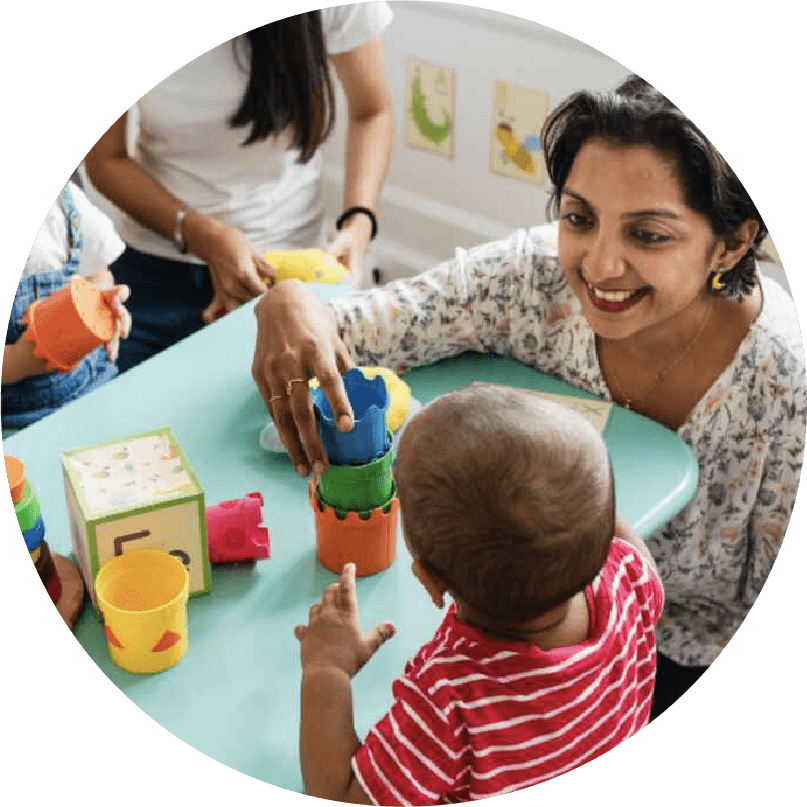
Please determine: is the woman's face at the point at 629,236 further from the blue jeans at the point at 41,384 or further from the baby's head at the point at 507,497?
the blue jeans at the point at 41,384

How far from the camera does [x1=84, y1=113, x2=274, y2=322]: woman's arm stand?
1.25m

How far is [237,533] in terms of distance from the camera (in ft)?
2.48

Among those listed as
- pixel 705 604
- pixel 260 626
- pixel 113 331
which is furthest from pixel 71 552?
pixel 705 604

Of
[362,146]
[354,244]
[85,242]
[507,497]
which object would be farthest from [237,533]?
[362,146]

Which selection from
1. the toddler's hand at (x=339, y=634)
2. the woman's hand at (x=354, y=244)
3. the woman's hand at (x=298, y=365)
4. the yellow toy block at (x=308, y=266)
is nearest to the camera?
the toddler's hand at (x=339, y=634)

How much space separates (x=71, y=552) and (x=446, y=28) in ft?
2.74

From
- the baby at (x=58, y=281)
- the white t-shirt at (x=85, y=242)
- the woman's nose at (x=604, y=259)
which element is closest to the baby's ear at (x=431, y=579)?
the woman's nose at (x=604, y=259)

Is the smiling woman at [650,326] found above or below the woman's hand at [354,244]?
above

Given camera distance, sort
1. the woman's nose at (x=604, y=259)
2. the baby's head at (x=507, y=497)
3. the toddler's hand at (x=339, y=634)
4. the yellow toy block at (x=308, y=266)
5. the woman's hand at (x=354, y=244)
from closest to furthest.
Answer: the baby's head at (x=507, y=497) < the toddler's hand at (x=339, y=634) < the woman's nose at (x=604, y=259) < the yellow toy block at (x=308, y=266) < the woman's hand at (x=354, y=244)

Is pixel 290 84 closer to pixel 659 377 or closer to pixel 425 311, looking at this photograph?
pixel 425 311

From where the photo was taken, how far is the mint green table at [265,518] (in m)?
0.67

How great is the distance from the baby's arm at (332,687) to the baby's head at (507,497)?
0.36ft

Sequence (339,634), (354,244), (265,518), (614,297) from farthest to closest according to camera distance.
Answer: (354,244) < (614,297) < (265,518) < (339,634)

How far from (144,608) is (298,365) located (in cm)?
24
